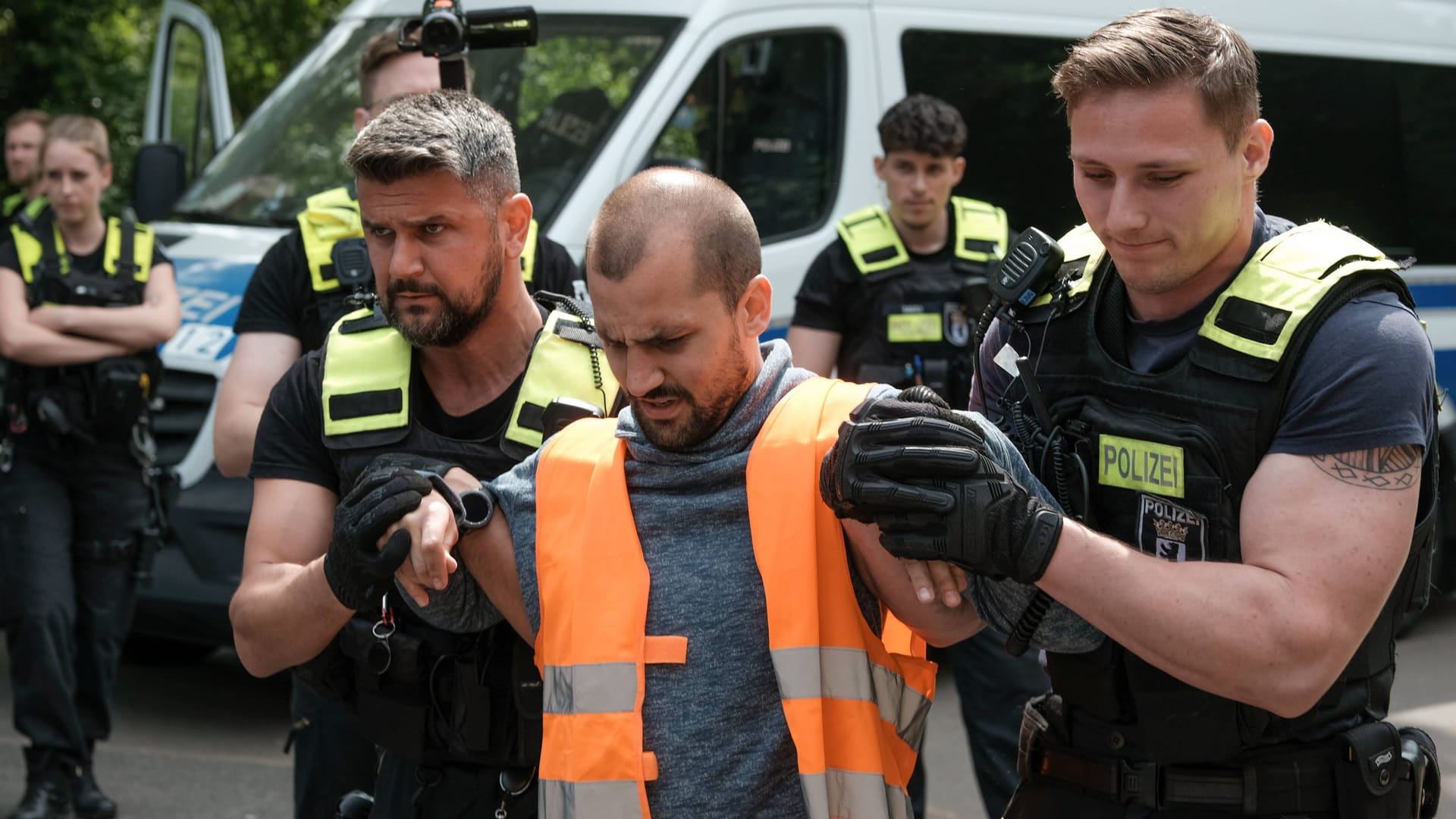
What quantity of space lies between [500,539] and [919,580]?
66 centimetres

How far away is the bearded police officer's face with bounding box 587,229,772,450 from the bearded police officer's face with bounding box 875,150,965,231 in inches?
123

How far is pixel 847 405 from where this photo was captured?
238 cm

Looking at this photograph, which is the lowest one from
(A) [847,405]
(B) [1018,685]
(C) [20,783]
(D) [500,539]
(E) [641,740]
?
(C) [20,783]

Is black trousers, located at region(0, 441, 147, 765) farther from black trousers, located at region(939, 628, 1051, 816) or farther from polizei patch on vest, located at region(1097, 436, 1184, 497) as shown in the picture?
polizei patch on vest, located at region(1097, 436, 1184, 497)

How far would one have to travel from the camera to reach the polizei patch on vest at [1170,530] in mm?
2436

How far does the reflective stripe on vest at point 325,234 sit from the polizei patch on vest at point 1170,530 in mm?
2095

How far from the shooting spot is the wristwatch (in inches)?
94.9

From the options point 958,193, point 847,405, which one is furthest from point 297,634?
point 958,193

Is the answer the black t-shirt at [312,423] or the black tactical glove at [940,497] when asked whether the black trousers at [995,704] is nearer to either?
the black t-shirt at [312,423]

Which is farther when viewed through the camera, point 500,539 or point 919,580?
point 500,539

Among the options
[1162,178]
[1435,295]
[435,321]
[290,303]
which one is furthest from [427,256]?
[1435,295]

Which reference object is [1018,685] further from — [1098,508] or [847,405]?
[847,405]

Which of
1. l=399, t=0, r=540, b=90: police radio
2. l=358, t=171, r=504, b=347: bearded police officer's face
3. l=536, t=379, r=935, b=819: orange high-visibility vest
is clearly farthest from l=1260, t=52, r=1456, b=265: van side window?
l=536, t=379, r=935, b=819: orange high-visibility vest

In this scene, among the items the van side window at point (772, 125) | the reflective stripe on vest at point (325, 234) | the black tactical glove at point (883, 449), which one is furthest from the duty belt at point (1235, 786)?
the van side window at point (772, 125)
